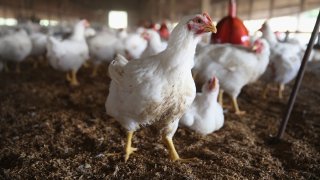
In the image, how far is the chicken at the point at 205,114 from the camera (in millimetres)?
3840

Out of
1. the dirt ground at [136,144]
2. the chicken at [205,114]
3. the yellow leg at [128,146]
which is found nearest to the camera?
the dirt ground at [136,144]

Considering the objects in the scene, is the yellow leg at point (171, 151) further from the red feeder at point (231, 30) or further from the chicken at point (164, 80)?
the red feeder at point (231, 30)

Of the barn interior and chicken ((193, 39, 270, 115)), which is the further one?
chicken ((193, 39, 270, 115))

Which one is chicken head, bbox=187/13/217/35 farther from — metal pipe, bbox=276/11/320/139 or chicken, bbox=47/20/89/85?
chicken, bbox=47/20/89/85

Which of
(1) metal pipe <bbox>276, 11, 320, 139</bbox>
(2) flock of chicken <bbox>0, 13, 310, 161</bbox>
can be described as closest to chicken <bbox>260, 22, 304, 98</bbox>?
(2) flock of chicken <bbox>0, 13, 310, 161</bbox>

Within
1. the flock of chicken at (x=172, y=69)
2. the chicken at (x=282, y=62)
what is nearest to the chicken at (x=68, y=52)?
the flock of chicken at (x=172, y=69)

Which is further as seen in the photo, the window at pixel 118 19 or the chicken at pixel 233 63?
the window at pixel 118 19

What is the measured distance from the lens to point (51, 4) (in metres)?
23.3

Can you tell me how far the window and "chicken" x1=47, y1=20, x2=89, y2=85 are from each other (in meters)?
25.7

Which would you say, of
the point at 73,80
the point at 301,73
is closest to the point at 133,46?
the point at 73,80

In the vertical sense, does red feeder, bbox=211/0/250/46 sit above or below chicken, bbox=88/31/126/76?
above

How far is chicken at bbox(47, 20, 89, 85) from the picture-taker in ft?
19.5

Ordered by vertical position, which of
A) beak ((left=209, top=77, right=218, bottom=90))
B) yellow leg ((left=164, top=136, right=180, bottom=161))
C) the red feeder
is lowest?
yellow leg ((left=164, top=136, right=180, bottom=161))

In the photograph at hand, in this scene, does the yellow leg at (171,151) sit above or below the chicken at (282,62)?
below
